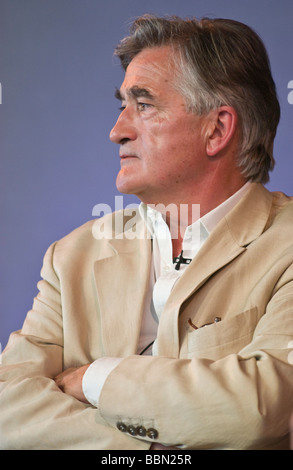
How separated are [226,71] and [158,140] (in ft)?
1.01

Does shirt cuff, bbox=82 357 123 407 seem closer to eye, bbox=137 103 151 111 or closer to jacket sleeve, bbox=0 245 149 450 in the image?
jacket sleeve, bbox=0 245 149 450

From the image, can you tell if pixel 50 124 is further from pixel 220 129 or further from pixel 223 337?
pixel 223 337

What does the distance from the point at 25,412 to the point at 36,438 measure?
0.08 m

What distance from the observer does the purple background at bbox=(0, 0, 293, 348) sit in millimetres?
2842

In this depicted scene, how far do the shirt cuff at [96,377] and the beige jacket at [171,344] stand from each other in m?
0.04

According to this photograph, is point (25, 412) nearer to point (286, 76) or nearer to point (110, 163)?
point (110, 163)

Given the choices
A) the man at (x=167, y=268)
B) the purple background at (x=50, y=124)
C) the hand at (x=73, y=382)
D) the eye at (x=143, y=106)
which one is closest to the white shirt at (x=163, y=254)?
the man at (x=167, y=268)

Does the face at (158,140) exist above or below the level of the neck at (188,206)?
above

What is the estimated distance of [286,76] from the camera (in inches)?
103

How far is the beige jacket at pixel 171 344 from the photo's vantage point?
5.28 feet

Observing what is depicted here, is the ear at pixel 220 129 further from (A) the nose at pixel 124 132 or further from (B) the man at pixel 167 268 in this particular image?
(A) the nose at pixel 124 132

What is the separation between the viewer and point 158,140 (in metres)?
2.10

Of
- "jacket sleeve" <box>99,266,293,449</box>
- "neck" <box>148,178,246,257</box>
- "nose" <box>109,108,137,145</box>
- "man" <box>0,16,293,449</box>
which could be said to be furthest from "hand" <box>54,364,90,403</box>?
"nose" <box>109,108,137,145</box>

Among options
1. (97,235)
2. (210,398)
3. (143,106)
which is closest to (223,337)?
(210,398)
